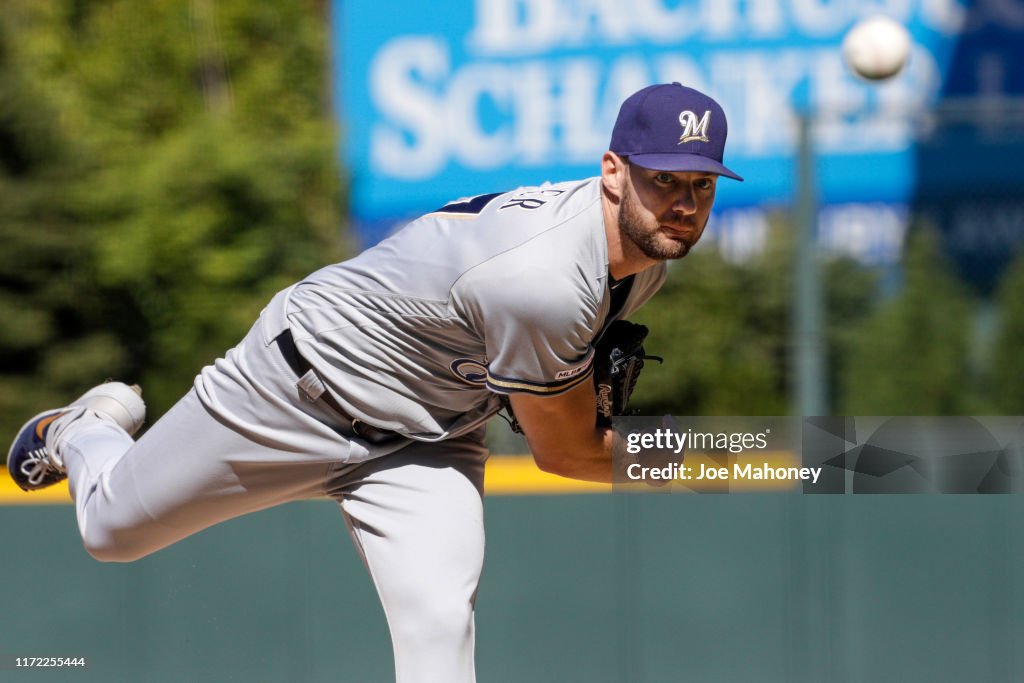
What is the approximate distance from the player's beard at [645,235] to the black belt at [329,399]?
749mm

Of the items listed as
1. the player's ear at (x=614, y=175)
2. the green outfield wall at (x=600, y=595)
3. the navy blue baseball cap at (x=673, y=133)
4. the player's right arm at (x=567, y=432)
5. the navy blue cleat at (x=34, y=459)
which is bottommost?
the green outfield wall at (x=600, y=595)

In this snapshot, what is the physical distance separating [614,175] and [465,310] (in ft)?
1.44

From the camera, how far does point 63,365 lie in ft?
26.3

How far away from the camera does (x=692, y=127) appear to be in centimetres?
301

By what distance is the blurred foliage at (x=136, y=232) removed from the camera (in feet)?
26.0

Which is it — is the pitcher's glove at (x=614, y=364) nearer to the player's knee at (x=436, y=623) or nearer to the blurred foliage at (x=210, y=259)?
the player's knee at (x=436, y=623)

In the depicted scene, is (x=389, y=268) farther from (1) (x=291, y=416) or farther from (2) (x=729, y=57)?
(2) (x=729, y=57)

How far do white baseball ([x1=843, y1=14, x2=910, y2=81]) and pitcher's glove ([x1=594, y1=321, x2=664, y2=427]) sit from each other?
2.75 metres

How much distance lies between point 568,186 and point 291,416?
2.74 feet

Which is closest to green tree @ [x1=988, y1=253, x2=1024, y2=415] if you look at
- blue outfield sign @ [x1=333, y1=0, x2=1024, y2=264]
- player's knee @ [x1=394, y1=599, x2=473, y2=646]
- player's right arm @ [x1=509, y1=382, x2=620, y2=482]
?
player's right arm @ [x1=509, y1=382, x2=620, y2=482]

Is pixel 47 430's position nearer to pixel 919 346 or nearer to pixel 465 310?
pixel 465 310

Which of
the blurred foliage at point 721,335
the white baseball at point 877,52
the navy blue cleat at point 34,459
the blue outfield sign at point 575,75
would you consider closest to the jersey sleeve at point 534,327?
the navy blue cleat at point 34,459

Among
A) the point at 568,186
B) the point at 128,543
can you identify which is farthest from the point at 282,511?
the point at 568,186

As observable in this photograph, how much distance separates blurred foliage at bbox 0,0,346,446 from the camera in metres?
7.92
